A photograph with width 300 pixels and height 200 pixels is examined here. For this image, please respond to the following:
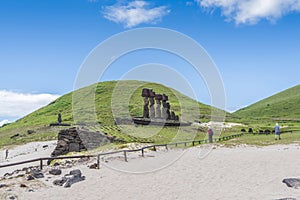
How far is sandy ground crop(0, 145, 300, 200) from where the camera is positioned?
15531 millimetres

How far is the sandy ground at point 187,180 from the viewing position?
51.0 ft

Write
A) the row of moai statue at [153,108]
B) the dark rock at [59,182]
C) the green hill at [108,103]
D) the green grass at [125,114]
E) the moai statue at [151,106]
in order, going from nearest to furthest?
the dark rock at [59,182], the green grass at [125,114], the moai statue at [151,106], the row of moai statue at [153,108], the green hill at [108,103]

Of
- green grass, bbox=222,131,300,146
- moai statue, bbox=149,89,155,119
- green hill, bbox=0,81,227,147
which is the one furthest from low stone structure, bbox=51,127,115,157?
green hill, bbox=0,81,227,147

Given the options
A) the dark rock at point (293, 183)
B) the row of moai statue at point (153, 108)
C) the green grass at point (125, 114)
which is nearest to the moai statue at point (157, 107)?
the row of moai statue at point (153, 108)

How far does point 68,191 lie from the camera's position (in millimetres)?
16875

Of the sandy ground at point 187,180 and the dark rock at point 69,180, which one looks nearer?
the sandy ground at point 187,180

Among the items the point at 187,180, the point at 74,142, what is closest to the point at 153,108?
the point at 74,142

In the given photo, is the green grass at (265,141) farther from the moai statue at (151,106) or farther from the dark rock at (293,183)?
the moai statue at (151,106)

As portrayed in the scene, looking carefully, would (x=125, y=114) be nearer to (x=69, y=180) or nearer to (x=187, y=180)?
(x=69, y=180)

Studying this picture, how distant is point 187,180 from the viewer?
62.2 feet

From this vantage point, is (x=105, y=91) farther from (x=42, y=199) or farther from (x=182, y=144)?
(x=42, y=199)

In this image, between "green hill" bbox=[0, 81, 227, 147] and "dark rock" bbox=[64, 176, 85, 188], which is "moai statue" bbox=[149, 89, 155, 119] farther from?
"dark rock" bbox=[64, 176, 85, 188]

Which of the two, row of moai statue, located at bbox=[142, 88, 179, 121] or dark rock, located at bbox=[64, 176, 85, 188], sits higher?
row of moai statue, located at bbox=[142, 88, 179, 121]

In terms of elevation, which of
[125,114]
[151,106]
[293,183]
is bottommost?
[293,183]
